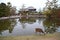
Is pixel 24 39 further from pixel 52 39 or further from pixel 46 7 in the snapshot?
pixel 46 7

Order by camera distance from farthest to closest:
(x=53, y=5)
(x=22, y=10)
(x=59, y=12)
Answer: (x=22, y=10)
(x=53, y=5)
(x=59, y=12)

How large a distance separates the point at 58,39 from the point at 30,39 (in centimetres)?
132

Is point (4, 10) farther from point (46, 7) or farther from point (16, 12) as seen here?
point (16, 12)

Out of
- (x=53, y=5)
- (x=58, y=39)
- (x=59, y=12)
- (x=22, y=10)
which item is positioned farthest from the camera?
(x=22, y=10)

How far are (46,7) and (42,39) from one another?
2064cm

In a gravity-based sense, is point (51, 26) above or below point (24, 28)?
above

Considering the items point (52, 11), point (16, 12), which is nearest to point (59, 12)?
point (52, 11)

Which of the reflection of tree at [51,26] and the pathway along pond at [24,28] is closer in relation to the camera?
the pathway along pond at [24,28]

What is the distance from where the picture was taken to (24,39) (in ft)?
26.0

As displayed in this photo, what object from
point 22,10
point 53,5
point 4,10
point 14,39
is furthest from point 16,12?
point 14,39

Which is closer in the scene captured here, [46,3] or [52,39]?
[52,39]

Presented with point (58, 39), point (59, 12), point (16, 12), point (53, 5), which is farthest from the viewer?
point (16, 12)

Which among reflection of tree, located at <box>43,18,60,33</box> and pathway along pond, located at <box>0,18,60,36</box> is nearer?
pathway along pond, located at <box>0,18,60,36</box>

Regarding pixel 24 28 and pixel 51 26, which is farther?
pixel 24 28
